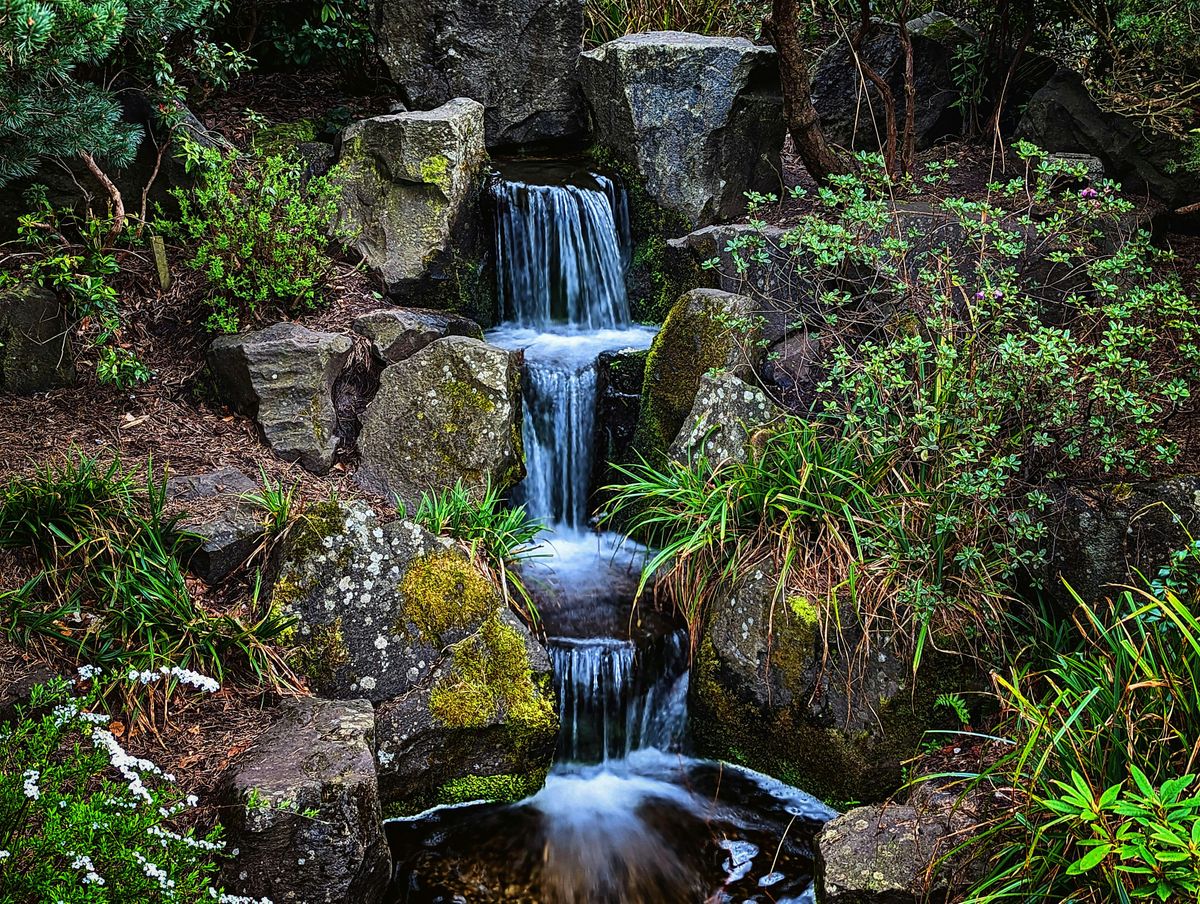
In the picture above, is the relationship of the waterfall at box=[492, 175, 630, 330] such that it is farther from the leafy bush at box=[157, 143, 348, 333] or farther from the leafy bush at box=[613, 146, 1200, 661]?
the leafy bush at box=[613, 146, 1200, 661]

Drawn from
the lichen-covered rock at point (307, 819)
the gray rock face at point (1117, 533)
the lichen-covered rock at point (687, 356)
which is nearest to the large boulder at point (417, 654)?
the lichen-covered rock at point (307, 819)

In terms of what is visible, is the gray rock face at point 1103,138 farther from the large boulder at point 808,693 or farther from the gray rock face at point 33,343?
the gray rock face at point 33,343

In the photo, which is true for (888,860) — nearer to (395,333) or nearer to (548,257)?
(395,333)

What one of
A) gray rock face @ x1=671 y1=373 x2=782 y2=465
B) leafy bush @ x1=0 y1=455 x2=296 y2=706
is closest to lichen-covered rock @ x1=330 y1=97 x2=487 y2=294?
gray rock face @ x1=671 y1=373 x2=782 y2=465

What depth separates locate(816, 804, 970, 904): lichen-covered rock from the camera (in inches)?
140

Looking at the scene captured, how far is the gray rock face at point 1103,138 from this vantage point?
6.32 m

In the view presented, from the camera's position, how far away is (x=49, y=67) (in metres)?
4.00

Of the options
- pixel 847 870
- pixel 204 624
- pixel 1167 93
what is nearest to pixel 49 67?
pixel 204 624

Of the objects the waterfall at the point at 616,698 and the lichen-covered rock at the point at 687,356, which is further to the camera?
the lichen-covered rock at the point at 687,356

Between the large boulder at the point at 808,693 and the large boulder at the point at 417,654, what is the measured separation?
2.79 feet

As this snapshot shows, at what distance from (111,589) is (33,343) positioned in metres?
1.81

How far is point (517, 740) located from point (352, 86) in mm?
5530

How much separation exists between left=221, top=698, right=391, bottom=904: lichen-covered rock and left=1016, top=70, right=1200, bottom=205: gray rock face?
5.72 meters

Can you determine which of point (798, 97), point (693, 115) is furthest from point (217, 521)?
point (798, 97)
